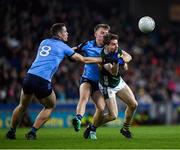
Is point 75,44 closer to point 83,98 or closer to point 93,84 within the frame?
point 93,84

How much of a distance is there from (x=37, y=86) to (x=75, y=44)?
1509 centimetres

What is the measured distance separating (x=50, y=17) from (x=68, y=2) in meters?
4.68


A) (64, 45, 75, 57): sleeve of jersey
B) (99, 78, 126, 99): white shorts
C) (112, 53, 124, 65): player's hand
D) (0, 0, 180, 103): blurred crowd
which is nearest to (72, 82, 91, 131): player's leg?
(99, 78, 126, 99): white shorts

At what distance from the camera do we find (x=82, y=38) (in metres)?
29.5

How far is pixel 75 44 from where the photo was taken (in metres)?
28.9

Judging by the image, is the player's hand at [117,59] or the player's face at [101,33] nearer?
the player's hand at [117,59]

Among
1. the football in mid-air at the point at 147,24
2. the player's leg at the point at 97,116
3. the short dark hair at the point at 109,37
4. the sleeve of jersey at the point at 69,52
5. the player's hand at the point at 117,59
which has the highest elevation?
the football in mid-air at the point at 147,24

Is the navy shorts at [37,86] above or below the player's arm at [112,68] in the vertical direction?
below

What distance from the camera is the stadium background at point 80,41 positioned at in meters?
25.0

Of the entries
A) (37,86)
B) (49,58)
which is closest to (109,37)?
(49,58)

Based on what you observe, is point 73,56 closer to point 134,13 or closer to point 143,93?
point 143,93

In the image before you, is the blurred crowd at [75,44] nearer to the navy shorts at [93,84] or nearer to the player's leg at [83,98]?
the navy shorts at [93,84]

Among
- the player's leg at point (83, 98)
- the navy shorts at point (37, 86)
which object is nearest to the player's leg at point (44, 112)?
the navy shorts at point (37, 86)

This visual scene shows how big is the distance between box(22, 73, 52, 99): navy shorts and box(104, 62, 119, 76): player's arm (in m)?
1.29
